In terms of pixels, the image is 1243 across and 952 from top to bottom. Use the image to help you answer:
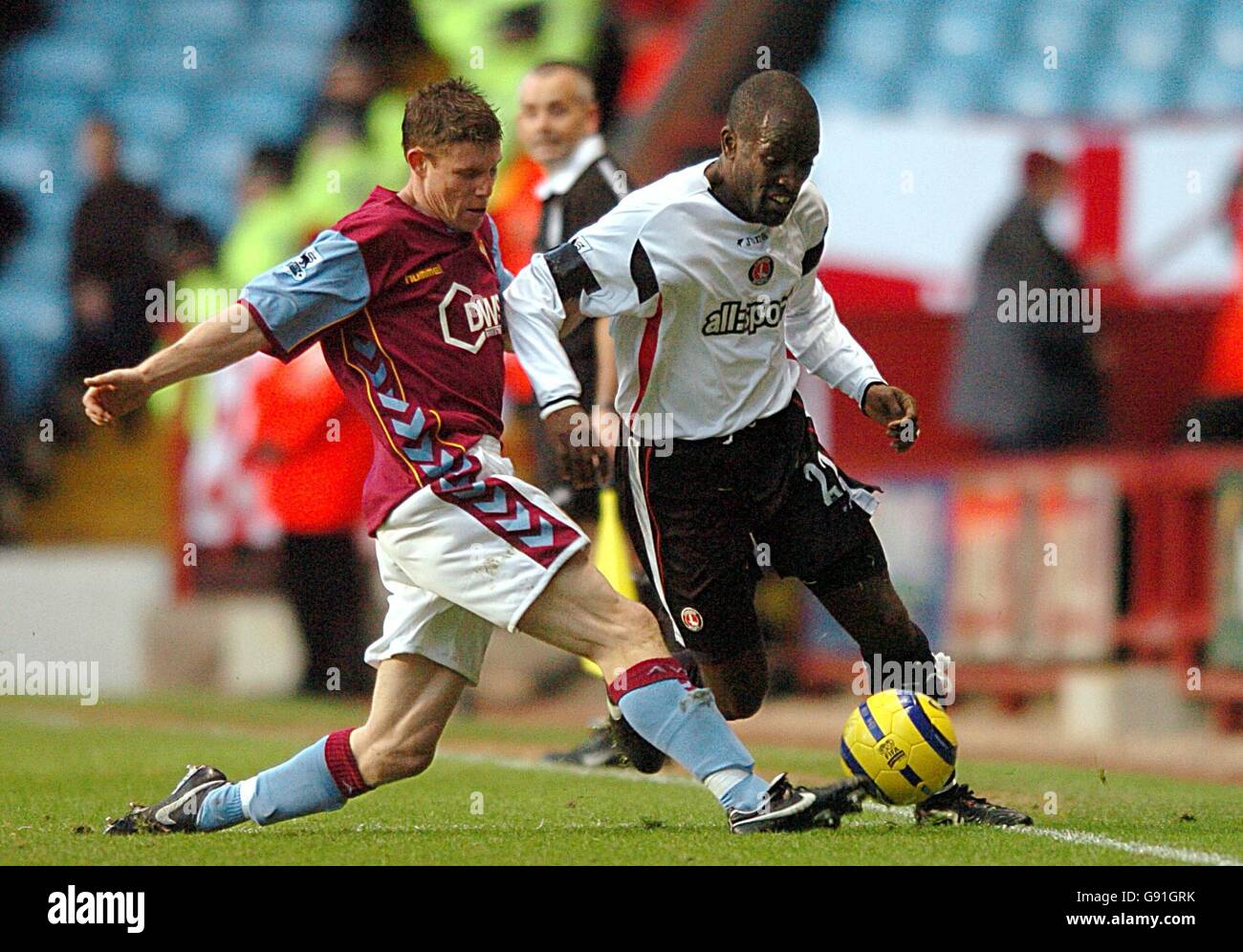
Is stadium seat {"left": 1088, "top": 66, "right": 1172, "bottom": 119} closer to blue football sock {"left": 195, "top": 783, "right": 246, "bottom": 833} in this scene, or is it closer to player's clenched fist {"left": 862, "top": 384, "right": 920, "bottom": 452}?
player's clenched fist {"left": 862, "top": 384, "right": 920, "bottom": 452}

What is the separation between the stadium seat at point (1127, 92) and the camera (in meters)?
17.6

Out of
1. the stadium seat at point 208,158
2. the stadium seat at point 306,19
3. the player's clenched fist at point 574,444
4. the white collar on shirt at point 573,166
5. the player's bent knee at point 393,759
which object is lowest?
the player's bent knee at point 393,759

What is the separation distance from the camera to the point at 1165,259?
48.0 feet

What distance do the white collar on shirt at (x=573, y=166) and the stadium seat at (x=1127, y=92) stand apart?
33.0 feet

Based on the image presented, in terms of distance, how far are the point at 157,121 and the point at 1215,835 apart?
1492cm

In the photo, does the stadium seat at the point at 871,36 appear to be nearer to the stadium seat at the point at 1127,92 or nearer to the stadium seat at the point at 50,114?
the stadium seat at the point at 1127,92

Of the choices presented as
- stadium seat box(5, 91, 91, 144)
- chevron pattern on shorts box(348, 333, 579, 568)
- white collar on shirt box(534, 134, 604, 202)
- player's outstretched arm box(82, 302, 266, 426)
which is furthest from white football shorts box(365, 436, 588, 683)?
stadium seat box(5, 91, 91, 144)

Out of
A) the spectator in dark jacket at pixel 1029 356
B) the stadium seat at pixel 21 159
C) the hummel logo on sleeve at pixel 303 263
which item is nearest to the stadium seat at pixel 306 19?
the stadium seat at pixel 21 159

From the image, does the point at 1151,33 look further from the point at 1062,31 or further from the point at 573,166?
the point at 573,166

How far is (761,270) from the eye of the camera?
6043 millimetres

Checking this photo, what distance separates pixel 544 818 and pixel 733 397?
56.5 inches

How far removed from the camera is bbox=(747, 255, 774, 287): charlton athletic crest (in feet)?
19.8

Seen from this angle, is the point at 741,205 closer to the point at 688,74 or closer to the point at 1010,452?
the point at 1010,452
